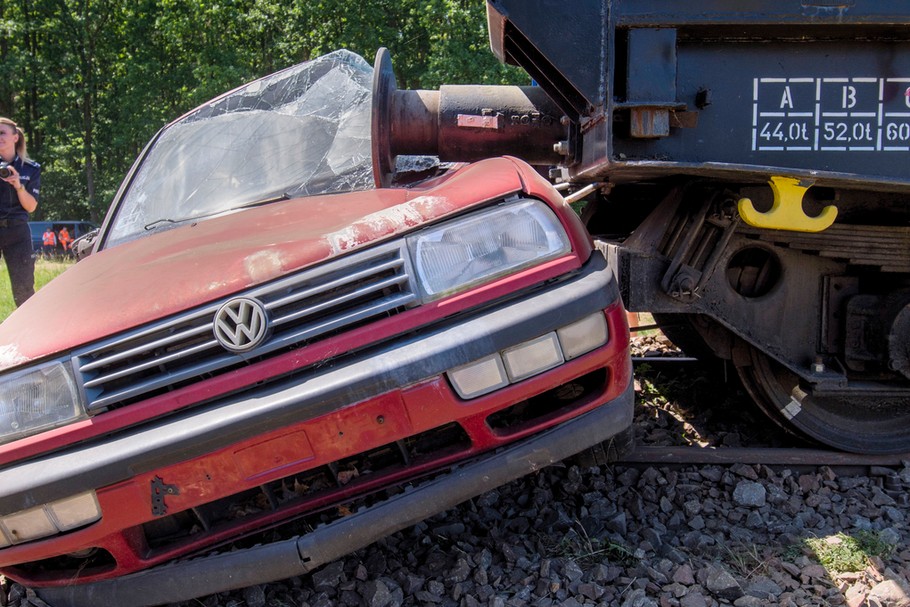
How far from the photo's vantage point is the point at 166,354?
2.27 meters

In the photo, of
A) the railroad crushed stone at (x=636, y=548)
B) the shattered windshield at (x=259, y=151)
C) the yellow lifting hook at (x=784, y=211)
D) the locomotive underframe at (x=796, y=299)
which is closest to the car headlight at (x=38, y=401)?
the railroad crushed stone at (x=636, y=548)

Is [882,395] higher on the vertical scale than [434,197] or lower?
lower

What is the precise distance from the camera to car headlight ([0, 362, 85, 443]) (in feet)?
7.35

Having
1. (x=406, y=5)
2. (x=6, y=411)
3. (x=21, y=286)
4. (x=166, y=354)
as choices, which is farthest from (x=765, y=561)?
(x=406, y=5)

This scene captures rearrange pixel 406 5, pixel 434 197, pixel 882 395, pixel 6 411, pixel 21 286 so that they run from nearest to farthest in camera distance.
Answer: pixel 6 411 < pixel 434 197 < pixel 882 395 < pixel 21 286 < pixel 406 5

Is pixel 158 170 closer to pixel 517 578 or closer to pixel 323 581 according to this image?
pixel 323 581

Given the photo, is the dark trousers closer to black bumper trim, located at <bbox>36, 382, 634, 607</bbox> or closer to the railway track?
black bumper trim, located at <bbox>36, 382, 634, 607</bbox>

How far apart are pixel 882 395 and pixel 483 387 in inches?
89.0

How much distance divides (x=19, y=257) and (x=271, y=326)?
4.90m

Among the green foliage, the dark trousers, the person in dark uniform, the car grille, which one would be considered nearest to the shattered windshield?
the car grille

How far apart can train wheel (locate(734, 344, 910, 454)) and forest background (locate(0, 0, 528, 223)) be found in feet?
63.7

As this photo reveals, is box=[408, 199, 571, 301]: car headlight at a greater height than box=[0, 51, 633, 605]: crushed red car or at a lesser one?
greater

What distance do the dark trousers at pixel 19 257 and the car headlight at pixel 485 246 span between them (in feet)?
16.5

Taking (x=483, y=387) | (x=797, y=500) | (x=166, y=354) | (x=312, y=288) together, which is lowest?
(x=797, y=500)
